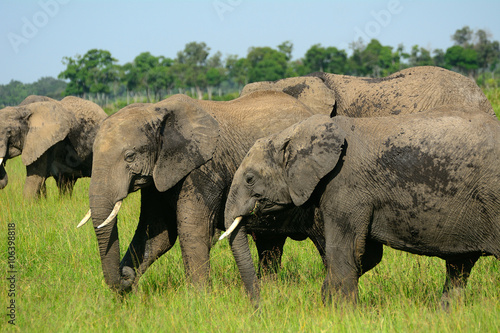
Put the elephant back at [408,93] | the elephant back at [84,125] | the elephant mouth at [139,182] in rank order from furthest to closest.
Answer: the elephant back at [84,125] → the elephant back at [408,93] → the elephant mouth at [139,182]

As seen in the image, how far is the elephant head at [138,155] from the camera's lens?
199 inches

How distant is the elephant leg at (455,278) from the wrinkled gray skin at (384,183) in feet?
1.18

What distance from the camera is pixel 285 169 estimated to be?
481cm

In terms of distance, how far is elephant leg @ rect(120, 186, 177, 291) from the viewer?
19.2 ft

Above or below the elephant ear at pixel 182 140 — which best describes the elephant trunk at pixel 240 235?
below

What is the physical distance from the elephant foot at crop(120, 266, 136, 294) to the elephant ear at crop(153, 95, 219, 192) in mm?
919

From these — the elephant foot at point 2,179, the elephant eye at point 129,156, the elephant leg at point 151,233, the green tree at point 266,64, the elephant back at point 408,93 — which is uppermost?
the green tree at point 266,64

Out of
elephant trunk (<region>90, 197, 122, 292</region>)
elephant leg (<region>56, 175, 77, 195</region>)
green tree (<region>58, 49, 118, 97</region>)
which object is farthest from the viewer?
green tree (<region>58, 49, 118, 97</region>)

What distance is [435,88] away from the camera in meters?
7.40

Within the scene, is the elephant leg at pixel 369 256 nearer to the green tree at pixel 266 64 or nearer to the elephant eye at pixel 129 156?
the elephant eye at pixel 129 156

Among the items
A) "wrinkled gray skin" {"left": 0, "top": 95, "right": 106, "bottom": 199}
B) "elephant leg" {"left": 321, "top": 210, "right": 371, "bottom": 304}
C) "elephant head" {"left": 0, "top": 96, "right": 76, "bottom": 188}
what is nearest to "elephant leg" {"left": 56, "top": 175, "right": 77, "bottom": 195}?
"wrinkled gray skin" {"left": 0, "top": 95, "right": 106, "bottom": 199}

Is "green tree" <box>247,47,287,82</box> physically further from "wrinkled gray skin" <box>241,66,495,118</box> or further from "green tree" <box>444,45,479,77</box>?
"wrinkled gray skin" <box>241,66,495,118</box>

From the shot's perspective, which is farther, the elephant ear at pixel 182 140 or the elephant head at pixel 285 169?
the elephant ear at pixel 182 140

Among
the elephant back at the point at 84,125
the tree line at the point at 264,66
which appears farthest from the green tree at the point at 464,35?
the elephant back at the point at 84,125
